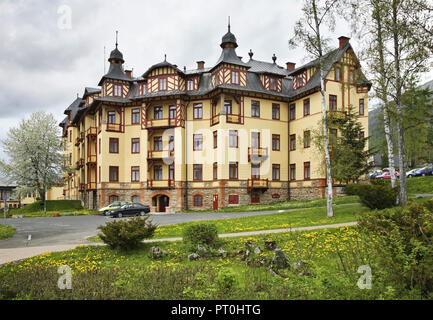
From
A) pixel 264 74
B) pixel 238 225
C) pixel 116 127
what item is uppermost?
pixel 264 74

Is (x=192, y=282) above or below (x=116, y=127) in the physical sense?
below

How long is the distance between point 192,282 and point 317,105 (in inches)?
1246

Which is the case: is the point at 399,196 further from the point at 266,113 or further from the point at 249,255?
the point at 266,113

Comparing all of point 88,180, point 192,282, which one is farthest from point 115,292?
point 88,180

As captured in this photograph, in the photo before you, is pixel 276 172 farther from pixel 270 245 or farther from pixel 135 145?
pixel 270 245

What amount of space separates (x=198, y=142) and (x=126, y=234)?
87.4 feet

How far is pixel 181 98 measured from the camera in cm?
3869

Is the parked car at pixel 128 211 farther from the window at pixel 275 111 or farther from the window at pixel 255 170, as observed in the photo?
the window at pixel 275 111

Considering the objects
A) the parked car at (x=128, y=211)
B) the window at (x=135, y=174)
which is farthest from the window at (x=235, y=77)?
the parked car at (x=128, y=211)

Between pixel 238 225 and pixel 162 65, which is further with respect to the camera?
pixel 162 65

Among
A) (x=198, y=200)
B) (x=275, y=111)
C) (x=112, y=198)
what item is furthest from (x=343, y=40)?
(x=112, y=198)

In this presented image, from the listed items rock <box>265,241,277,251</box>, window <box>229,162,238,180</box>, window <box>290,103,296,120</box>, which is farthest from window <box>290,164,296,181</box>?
rock <box>265,241,277,251</box>
